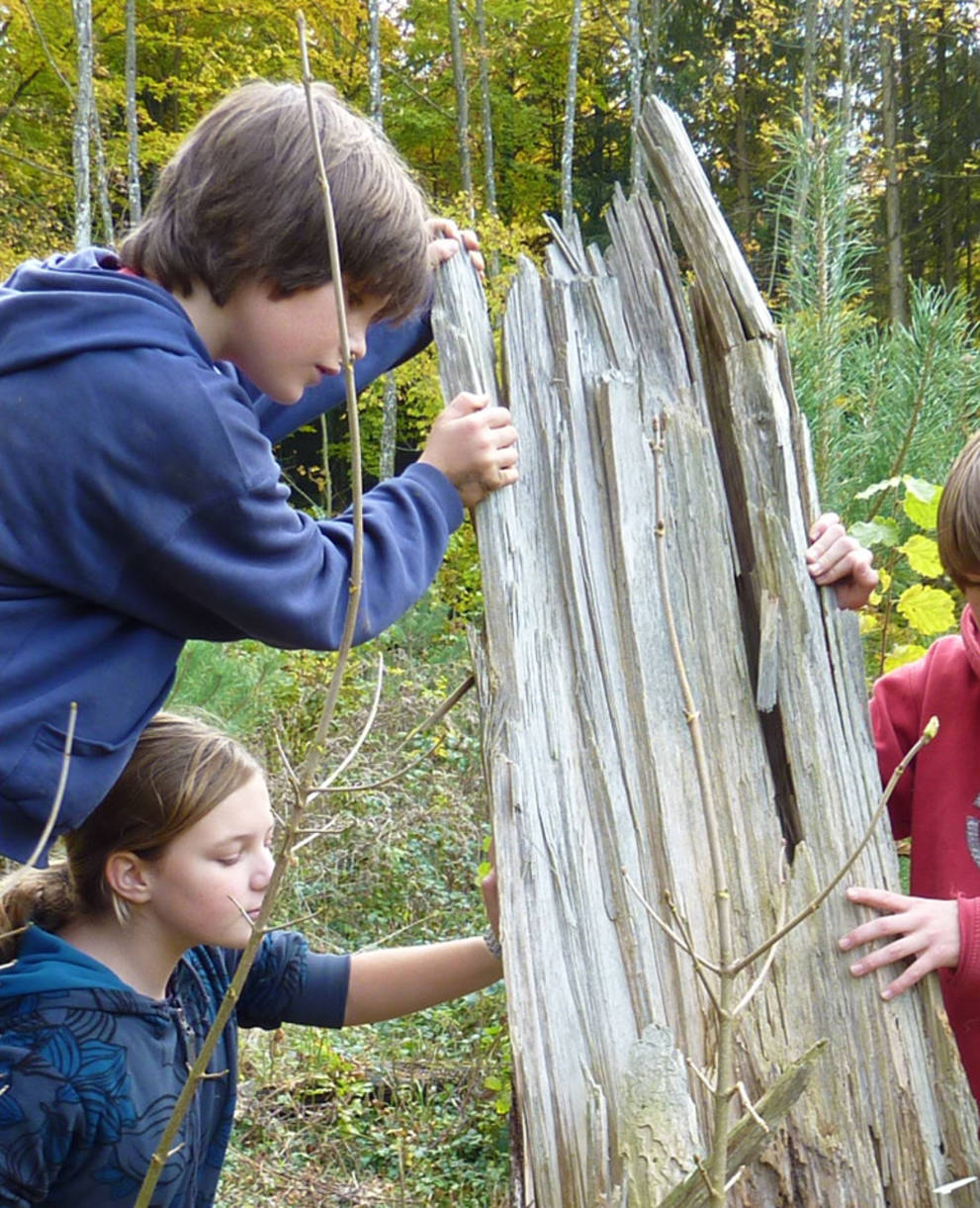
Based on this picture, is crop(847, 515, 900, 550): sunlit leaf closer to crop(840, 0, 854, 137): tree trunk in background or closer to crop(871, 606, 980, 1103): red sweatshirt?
crop(871, 606, 980, 1103): red sweatshirt

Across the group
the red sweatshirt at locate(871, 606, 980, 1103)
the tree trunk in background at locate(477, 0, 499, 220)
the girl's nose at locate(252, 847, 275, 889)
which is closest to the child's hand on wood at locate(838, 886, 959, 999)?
the red sweatshirt at locate(871, 606, 980, 1103)

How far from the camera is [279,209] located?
146 centimetres

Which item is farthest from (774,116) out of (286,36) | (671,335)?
(671,335)

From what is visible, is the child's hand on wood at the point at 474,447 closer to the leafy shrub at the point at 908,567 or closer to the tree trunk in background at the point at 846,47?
the leafy shrub at the point at 908,567

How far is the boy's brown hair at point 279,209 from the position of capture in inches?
57.6

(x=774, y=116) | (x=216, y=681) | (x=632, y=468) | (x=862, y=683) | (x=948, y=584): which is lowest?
(x=216, y=681)

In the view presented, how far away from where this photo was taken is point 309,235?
1451 millimetres

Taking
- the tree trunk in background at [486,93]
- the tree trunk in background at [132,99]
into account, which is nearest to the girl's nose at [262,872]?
the tree trunk in background at [132,99]

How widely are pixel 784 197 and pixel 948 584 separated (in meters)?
1.24

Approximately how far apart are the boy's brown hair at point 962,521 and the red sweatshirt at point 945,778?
0.41 ft

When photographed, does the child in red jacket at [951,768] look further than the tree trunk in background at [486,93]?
No

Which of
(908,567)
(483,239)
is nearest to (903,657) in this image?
(908,567)

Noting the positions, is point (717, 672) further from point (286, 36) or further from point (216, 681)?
point (286, 36)

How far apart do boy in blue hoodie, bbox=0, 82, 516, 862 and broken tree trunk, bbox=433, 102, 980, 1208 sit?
184 millimetres
